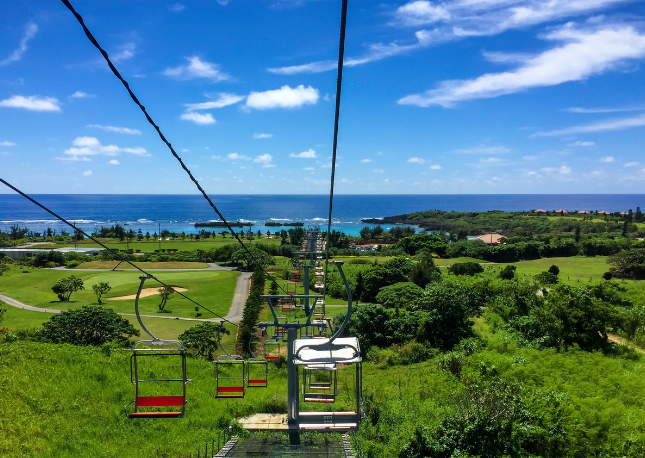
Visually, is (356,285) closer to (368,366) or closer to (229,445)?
(368,366)

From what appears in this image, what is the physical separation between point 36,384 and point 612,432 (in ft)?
77.4

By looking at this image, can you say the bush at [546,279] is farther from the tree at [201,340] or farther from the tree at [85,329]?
the tree at [85,329]

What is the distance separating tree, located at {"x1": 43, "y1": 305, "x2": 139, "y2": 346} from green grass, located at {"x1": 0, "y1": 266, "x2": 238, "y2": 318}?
27.7 feet

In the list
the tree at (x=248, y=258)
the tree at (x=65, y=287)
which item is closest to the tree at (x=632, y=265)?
the tree at (x=248, y=258)

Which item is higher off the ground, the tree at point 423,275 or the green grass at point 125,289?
the tree at point 423,275

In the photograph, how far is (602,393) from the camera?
15938 millimetres

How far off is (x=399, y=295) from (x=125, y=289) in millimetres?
31408

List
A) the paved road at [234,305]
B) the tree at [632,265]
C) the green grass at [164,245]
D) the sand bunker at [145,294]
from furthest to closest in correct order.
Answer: the green grass at [164,245]
the sand bunker at [145,294]
the tree at [632,265]
the paved road at [234,305]

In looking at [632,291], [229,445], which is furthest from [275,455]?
[632,291]

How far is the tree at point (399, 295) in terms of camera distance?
34312mm

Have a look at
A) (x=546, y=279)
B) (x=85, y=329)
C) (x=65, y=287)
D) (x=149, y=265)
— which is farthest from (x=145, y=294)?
(x=546, y=279)

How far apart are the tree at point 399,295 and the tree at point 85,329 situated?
2088 centimetres

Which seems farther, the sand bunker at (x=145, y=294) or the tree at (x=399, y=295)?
the sand bunker at (x=145, y=294)

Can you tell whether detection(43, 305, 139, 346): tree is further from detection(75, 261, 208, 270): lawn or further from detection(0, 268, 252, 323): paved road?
detection(75, 261, 208, 270): lawn
